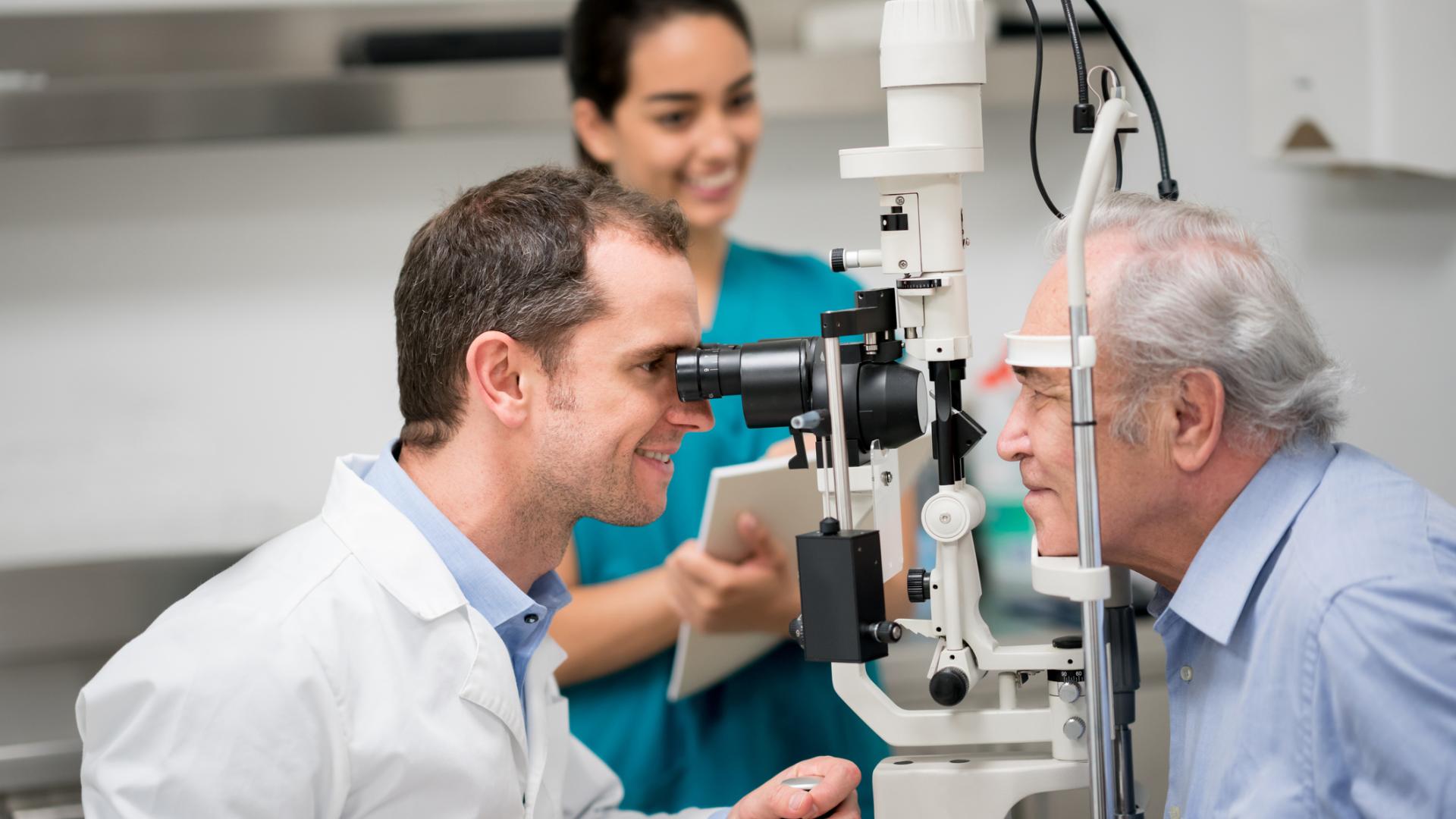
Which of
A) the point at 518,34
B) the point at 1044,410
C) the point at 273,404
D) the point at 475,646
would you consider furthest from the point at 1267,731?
the point at 273,404

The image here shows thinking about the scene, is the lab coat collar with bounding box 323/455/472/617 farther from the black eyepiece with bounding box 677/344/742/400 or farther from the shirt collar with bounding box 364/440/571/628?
the black eyepiece with bounding box 677/344/742/400

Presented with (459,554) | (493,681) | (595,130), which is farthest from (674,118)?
(493,681)

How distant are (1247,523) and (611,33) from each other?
1.19 meters

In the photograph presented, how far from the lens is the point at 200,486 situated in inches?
103

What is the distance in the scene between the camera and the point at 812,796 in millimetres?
1175

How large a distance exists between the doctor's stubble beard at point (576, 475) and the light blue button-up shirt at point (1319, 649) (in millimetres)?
514

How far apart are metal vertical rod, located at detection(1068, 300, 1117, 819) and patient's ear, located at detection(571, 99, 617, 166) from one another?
1.10 metres

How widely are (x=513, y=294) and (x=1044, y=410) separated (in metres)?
0.50

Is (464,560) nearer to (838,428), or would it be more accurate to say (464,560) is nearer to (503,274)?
(503,274)

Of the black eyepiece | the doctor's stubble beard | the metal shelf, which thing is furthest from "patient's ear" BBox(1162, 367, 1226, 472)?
the metal shelf

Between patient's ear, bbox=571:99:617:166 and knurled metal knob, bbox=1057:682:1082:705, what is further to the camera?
patient's ear, bbox=571:99:617:166

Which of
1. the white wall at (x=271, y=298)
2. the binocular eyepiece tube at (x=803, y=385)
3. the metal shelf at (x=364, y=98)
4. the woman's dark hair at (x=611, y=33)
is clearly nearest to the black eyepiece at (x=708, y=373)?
the binocular eyepiece tube at (x=803, y=385)

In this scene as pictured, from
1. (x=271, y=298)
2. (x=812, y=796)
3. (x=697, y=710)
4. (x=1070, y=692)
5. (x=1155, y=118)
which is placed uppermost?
(x=1155, y=118)

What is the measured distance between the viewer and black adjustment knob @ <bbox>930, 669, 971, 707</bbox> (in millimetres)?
1089
